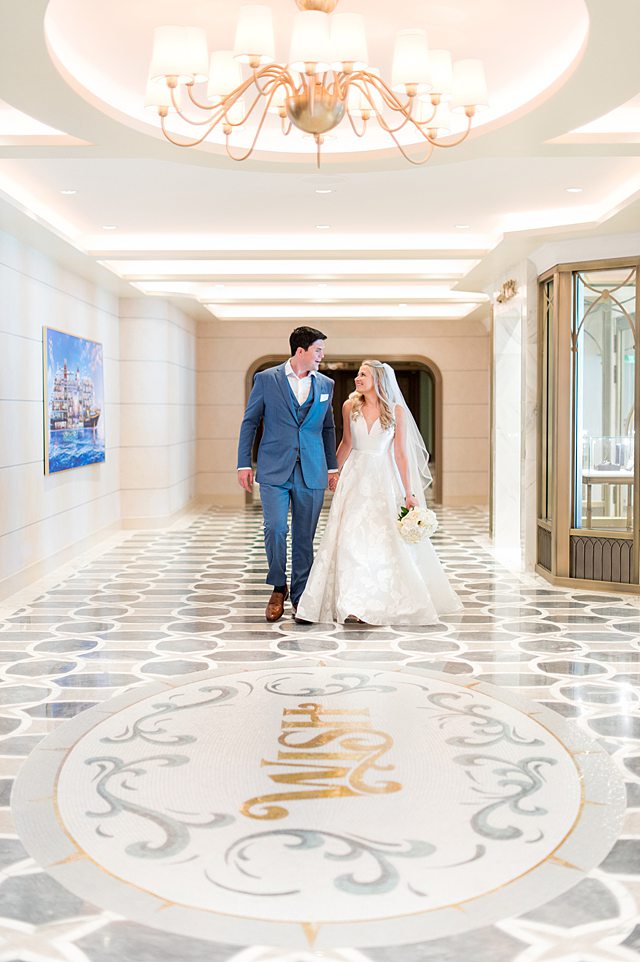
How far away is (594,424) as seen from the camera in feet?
24.2

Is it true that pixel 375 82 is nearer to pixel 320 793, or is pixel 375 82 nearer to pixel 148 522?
pixel 320 793

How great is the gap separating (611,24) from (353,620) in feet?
12.1

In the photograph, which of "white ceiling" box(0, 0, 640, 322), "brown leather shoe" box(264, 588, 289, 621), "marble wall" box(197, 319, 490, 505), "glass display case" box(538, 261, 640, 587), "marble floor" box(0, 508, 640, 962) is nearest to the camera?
"marble floor" box(0, 508, 640, 962)

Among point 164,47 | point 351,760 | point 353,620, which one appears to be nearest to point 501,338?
point 353,620

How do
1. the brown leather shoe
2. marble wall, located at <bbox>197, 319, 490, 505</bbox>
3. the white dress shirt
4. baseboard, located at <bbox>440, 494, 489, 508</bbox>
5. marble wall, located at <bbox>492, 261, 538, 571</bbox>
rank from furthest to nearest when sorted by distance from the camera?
baseboard, located at <bbox>440, 494, 489, 508</bbox>, marble wall, located at <bbox>197, 319, 490, 505</bbox>, marble wall, located at <bbox>492, 261, 538, 571</bbox>, the white dress shirt, the brown leather shoe

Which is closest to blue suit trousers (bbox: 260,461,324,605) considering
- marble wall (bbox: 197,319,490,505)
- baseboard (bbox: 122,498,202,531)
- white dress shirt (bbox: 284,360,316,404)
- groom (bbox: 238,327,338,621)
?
groom (bbox: 238,327,338,621)

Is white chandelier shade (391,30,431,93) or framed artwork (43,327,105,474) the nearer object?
white chandelier shade (391,30,431,93)

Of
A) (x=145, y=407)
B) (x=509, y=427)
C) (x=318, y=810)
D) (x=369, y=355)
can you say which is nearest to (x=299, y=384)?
(x=318, y=810)

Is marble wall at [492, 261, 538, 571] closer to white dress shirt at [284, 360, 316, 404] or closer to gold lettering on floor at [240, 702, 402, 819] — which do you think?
white dress shirt at [284, 360, 316, 404]

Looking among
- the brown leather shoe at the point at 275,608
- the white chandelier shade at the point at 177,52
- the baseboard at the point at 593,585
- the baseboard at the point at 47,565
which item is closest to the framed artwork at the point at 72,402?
the baseboard at the point at 47,565

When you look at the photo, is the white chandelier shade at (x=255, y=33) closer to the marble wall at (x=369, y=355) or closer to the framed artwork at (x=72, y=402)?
the framed artwork at (x=72, y=402)

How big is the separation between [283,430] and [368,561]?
1000mm

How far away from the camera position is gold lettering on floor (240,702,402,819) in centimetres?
308

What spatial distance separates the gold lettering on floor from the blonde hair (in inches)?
93.0
